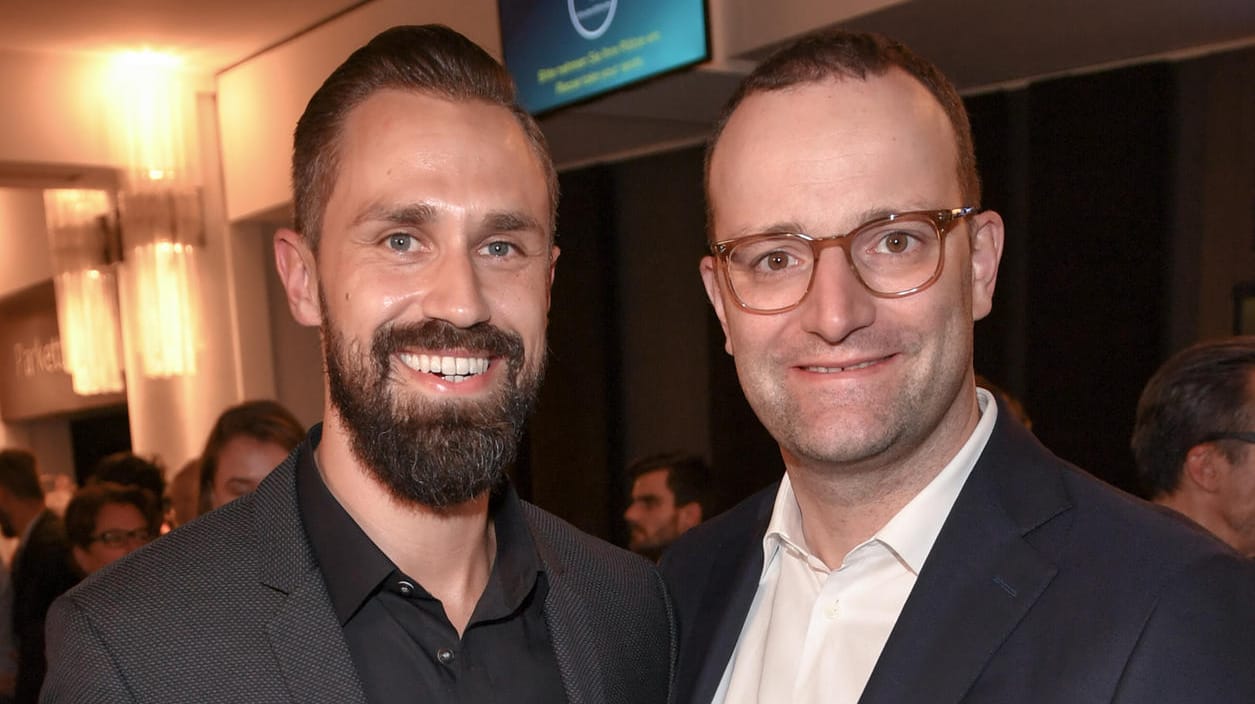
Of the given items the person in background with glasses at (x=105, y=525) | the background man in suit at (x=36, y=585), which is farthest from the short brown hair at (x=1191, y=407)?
the background man in suit at (x=36, y=585)

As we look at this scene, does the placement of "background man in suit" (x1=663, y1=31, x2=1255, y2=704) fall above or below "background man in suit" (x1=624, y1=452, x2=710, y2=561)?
above

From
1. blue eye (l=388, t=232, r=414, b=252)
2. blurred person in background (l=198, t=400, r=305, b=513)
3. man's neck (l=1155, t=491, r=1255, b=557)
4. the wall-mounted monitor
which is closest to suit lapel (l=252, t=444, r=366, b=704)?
blue eye (l=388, t=232, r=414, b=252)

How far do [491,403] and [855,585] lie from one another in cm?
60

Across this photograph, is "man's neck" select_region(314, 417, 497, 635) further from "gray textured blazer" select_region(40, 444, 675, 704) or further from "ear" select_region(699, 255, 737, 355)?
"ear" select_region(699, 255, 737, 355)

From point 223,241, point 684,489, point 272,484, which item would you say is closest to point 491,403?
point 272,484

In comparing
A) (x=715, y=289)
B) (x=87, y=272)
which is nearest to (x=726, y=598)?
(x=715, y=289)

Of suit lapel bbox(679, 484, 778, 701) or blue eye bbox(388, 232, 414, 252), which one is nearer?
blue eye bbox(388, 232, 414, 252)

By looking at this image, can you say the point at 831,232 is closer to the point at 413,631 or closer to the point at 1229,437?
the point at 413,631

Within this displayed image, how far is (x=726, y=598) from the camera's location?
1.86 metres

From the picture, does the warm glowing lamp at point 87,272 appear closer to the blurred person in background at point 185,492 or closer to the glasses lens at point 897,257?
the blurred person in background at point 185,492

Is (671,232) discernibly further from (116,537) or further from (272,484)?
(272,484)

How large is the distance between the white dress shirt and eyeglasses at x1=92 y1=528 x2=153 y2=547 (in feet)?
10.2

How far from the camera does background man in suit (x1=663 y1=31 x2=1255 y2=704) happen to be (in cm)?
141

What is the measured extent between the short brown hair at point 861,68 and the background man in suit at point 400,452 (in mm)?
411
